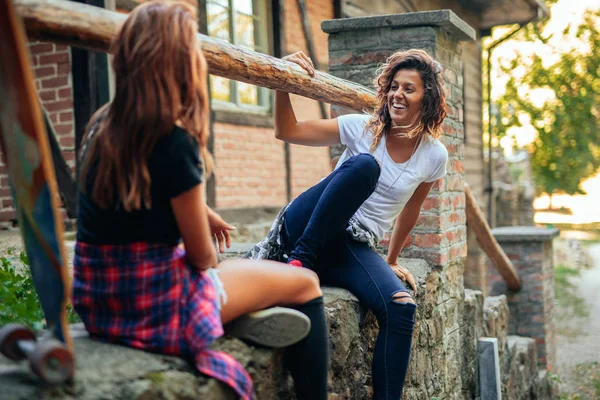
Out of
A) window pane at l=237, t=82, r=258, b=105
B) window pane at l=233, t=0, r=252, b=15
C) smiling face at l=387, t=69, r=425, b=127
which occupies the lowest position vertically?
smiling face at l=387, t=69, r=425, b=127

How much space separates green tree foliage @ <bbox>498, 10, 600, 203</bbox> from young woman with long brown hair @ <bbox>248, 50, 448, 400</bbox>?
15292mm

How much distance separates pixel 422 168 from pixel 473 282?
6.83 metres

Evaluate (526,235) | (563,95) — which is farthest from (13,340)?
(563,95)

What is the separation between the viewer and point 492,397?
4395 millimetres

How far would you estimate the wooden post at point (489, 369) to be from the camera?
435 cm

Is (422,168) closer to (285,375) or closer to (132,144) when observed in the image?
(285,375)

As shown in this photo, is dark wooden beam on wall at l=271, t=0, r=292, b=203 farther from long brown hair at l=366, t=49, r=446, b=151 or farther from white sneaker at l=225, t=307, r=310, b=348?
white sneaker at l=225, t=307, r=310, b=348

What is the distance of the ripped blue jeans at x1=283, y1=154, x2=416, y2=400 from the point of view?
98.5 inches

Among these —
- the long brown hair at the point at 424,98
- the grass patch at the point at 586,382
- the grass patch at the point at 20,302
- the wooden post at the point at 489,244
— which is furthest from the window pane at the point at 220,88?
the grass patch at the point at 586,382

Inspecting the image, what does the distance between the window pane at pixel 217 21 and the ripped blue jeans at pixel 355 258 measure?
384cm

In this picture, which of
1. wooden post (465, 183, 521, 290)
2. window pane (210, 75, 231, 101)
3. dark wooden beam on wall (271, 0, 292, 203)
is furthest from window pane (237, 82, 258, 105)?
wooden post (465, 183, 521, 290)

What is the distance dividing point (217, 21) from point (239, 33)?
329 millimetres

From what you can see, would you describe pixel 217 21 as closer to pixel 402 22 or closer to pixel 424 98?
A: pixel 402 22

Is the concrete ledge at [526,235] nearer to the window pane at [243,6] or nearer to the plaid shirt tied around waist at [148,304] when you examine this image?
the window pane at [243,6]
